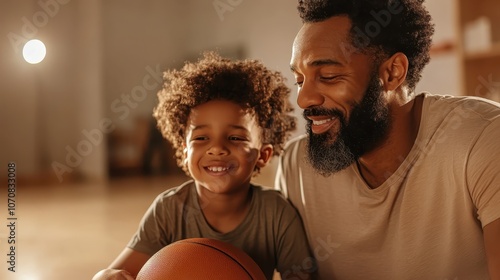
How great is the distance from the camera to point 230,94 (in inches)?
72.0

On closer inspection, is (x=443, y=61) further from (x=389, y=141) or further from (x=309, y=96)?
(x=309, y=96)

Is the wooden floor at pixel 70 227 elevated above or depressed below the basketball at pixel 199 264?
below

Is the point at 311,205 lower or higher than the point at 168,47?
lower

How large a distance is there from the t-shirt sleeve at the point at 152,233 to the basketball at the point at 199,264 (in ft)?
0.83

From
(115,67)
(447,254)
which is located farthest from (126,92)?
(447,254)

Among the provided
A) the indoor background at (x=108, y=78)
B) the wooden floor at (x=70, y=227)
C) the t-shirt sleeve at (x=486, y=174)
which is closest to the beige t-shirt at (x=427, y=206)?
the t-shirt sleeve at (x=486, y=174)

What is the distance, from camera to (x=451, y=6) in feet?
14.1

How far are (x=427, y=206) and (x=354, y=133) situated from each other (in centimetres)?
28

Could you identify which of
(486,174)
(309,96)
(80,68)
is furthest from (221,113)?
(80,68)

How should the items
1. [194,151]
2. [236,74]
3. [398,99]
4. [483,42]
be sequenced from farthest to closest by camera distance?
[483,42]
[236,74]
[194,151]
[398,99]

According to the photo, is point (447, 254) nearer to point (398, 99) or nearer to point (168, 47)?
point (398, 99)

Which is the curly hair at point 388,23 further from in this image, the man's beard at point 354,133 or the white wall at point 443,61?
the white wall at point 443,61

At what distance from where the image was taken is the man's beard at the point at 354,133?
1558 millimetres

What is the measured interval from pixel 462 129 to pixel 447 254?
34cm
